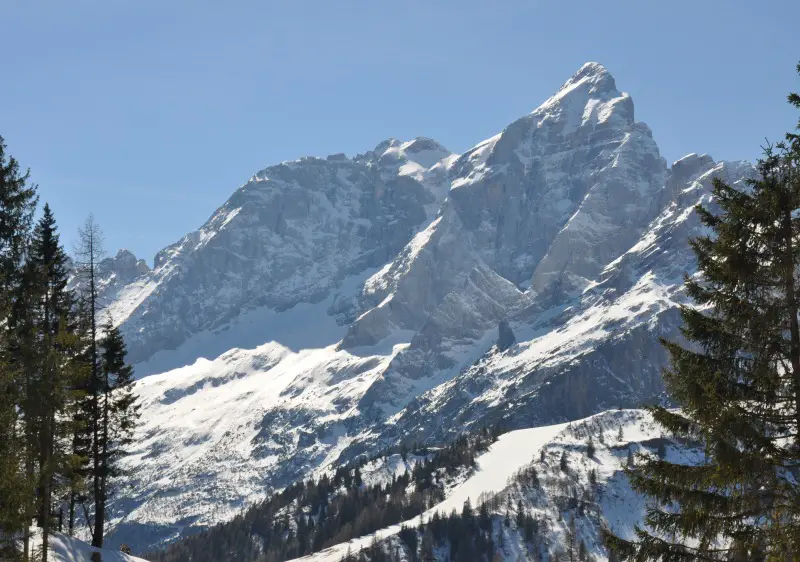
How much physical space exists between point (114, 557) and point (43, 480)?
63.2 ft

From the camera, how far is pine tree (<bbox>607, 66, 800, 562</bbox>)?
22.4m

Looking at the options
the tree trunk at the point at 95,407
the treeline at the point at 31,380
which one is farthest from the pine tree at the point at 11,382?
the tree trunk at the point at 95,407

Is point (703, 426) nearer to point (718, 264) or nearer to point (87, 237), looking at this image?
point (718, 264)

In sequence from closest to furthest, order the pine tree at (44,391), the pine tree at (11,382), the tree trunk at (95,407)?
1. the pine tree at (11,382)
2. the pine tree at (44,391)
3. the tree trunk at (95,407)

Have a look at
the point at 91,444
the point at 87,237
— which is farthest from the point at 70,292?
the point at 91,444

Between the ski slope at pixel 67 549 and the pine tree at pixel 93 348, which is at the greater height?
the pine tree at pixel 93 348

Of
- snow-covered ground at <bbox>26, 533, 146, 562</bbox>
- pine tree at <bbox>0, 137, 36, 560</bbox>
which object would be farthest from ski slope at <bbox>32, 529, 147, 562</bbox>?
A: pine tree at <bbox>0, 137, 36, 560</bbox>

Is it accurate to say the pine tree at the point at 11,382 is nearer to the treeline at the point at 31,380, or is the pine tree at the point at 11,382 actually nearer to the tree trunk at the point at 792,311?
the treeline at the point at 31,380

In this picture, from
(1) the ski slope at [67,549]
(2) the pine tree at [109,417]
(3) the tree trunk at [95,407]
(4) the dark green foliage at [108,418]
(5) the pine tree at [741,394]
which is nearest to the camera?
(5) the pine tree at [741,394]

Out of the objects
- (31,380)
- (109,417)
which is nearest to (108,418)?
(109,417)

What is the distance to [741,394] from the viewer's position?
915 inches

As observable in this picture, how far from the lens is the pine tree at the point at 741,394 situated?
22375 millimetres

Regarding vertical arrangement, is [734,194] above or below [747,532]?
above

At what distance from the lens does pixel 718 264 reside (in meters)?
24.3
